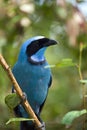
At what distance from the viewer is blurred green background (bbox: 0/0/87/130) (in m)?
4.69

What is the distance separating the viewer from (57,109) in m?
5.49

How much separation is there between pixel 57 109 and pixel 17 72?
1.83 metres

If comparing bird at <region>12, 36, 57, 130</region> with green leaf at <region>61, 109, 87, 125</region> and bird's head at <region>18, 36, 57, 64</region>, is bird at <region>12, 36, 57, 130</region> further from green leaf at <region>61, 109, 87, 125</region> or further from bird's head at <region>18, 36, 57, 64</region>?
green leaf at <region>61, 109, 87, 125</region>

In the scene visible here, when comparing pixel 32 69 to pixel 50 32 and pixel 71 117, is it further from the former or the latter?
pixel 50 32

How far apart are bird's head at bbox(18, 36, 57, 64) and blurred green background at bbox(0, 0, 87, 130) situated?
1.98ft

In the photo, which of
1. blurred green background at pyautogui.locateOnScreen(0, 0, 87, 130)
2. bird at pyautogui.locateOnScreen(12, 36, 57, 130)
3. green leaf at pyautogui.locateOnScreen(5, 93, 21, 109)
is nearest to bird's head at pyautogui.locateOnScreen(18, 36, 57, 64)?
bird at pyautogui.locateOnScreen(12, 36, 57, 130)

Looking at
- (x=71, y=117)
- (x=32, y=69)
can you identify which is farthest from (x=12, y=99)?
(x=32, y=69)

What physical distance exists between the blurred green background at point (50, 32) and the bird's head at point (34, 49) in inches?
23.8

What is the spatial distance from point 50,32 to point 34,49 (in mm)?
1598

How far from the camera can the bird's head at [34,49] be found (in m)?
3.66

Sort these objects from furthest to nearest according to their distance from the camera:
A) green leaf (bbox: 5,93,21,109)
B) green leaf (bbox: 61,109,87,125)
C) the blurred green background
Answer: the blurred green background
green leaf (bbox: 5,93,21,109)
green leaf (bbox: 61,109,87,125)

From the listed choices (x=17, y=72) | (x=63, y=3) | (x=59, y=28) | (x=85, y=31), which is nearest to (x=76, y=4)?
(x=63, y=3)

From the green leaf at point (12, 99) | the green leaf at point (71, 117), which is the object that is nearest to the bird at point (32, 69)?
the green leaf at point (12, 99)

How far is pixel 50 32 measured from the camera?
17.4 feet
